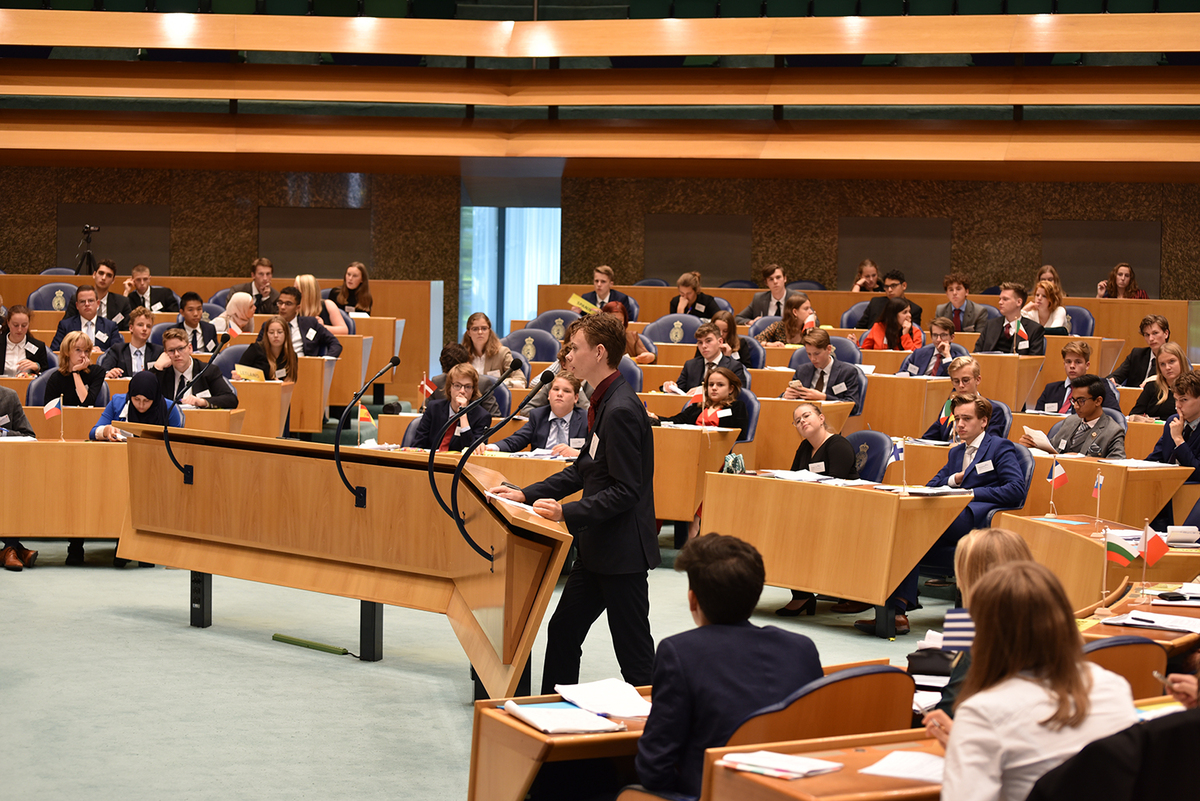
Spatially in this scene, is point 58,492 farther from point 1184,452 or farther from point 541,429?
point 1184,452

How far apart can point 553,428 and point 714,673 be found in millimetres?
4425

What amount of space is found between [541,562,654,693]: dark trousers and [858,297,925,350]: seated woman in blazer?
6.43 meters

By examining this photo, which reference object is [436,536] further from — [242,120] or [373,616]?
[242,120]

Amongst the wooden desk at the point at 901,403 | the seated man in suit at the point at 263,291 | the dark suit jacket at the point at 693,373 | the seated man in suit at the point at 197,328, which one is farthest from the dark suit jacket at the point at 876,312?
the seated man in suit at the point at 197,328

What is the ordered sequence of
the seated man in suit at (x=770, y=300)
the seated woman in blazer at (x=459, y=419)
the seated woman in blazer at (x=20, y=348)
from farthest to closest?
the seated man in suit at (x=770, y=300), the seated woman in blazer at (x=20, y=348), the seated woman in blazer at (x=459, y=419)

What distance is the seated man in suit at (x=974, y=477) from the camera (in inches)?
220

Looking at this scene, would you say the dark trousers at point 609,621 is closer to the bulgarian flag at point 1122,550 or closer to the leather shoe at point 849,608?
the bulgarian flag at point 1122,550

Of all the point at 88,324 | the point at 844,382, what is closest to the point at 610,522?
the point at 844,382

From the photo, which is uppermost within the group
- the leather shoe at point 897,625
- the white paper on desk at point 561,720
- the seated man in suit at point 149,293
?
the seated man in suit at point 149,293

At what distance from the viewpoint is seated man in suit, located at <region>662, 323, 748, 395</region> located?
26.2 feet

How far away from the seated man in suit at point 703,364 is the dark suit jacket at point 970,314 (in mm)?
2944

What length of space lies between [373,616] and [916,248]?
9.74 meters

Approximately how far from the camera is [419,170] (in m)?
13.4

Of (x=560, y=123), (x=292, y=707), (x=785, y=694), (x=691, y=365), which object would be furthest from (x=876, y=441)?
(x=560, y=123)
